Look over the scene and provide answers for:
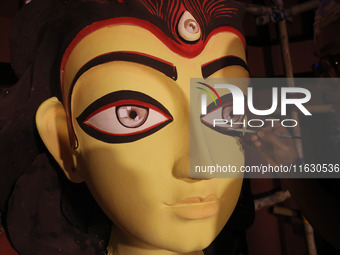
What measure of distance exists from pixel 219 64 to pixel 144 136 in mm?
339

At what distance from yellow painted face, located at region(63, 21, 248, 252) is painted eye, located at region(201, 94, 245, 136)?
0.09 metres

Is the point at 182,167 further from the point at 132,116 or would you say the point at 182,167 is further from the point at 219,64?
the point at 219,64

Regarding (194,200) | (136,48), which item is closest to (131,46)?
(136,48)

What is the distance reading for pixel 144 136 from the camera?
85 cm

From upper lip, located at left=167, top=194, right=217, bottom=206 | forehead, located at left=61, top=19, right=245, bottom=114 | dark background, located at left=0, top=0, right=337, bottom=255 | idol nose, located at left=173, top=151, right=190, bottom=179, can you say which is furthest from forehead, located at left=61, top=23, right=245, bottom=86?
dark background, located at left=0, top=0, right=337, bottom=255

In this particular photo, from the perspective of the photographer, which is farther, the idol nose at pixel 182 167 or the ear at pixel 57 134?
the ear at pixel 57 134

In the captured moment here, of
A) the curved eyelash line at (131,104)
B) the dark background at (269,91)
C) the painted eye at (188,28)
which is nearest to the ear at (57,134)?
the curved eyelash line at (131,104)

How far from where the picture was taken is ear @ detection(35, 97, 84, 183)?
0.99m

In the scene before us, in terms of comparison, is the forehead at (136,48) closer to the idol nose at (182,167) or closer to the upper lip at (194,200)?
the idol nose at (182,167)

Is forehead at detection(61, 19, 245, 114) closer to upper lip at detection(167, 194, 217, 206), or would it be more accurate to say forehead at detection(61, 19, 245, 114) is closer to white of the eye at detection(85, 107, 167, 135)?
white of the eye at detection(85, 107, 167, 135)

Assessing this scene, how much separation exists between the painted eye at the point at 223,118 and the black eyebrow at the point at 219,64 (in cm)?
10

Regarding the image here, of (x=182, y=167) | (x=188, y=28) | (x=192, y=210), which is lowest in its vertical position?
(x=192, y=210)

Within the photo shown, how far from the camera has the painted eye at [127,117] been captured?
0.84 meters

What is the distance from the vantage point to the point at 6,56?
1513mm
